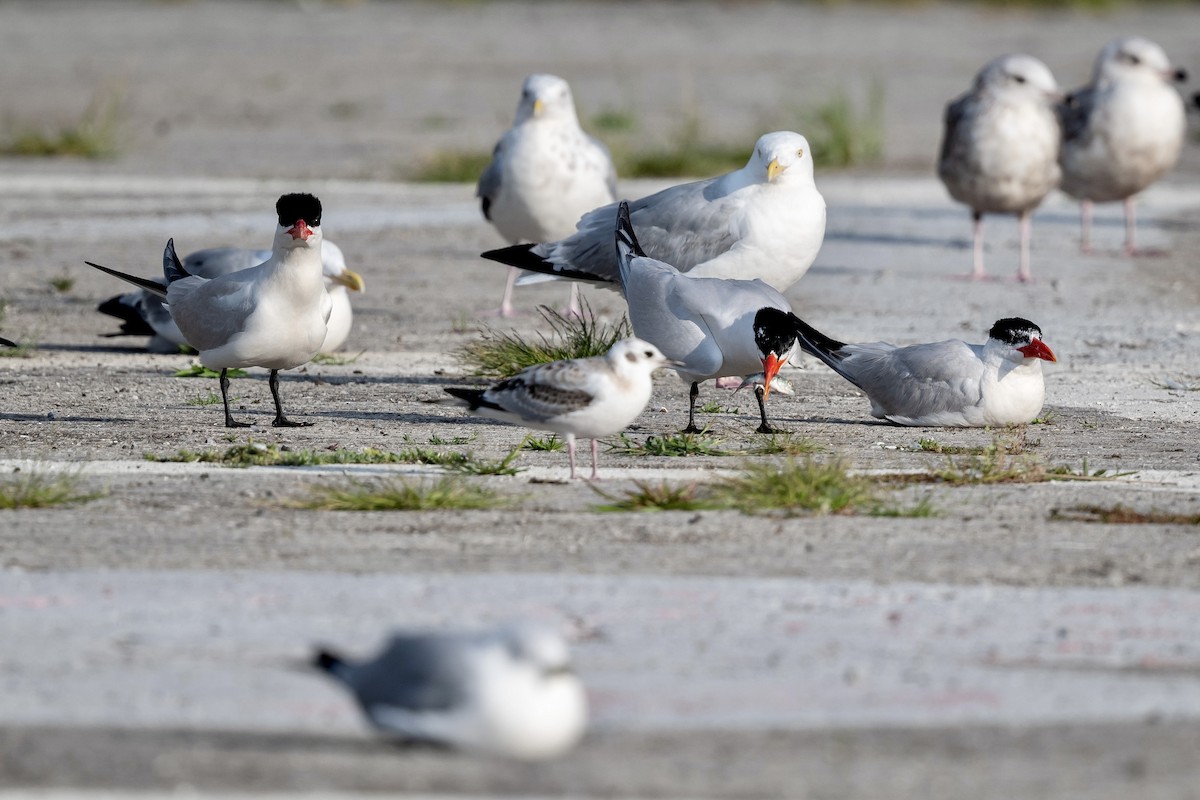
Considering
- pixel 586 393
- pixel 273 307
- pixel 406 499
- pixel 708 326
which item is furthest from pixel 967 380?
pixel 273 307

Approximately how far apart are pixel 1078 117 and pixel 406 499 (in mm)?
10153

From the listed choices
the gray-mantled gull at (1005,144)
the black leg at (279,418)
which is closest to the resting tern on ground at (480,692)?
the black leg at (279,418)

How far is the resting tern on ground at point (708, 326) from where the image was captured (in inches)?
308

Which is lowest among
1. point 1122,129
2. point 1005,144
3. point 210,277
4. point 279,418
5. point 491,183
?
point 279,418

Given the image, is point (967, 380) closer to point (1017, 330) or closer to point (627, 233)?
point (1017, 330)

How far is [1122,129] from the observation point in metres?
15.1

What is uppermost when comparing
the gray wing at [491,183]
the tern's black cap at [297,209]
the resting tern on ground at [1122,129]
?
the resting tern on ground at [1122,129]

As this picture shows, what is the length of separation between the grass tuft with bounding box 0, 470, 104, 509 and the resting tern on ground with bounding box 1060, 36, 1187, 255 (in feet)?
33.3

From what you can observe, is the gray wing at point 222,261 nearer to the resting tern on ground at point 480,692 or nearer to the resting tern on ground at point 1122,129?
the resting tern on ground at point 480,692

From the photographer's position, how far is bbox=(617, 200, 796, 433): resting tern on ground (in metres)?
7.82

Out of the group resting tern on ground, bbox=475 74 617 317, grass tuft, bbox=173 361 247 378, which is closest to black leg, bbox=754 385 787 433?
grass tuft, bbox=173 361 247 378

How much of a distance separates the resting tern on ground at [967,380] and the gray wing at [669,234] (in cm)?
99

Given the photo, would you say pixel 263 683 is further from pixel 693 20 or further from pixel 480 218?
pixel 693 20

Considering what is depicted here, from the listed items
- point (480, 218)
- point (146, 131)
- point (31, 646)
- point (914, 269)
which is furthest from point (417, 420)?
point (146, 131)
